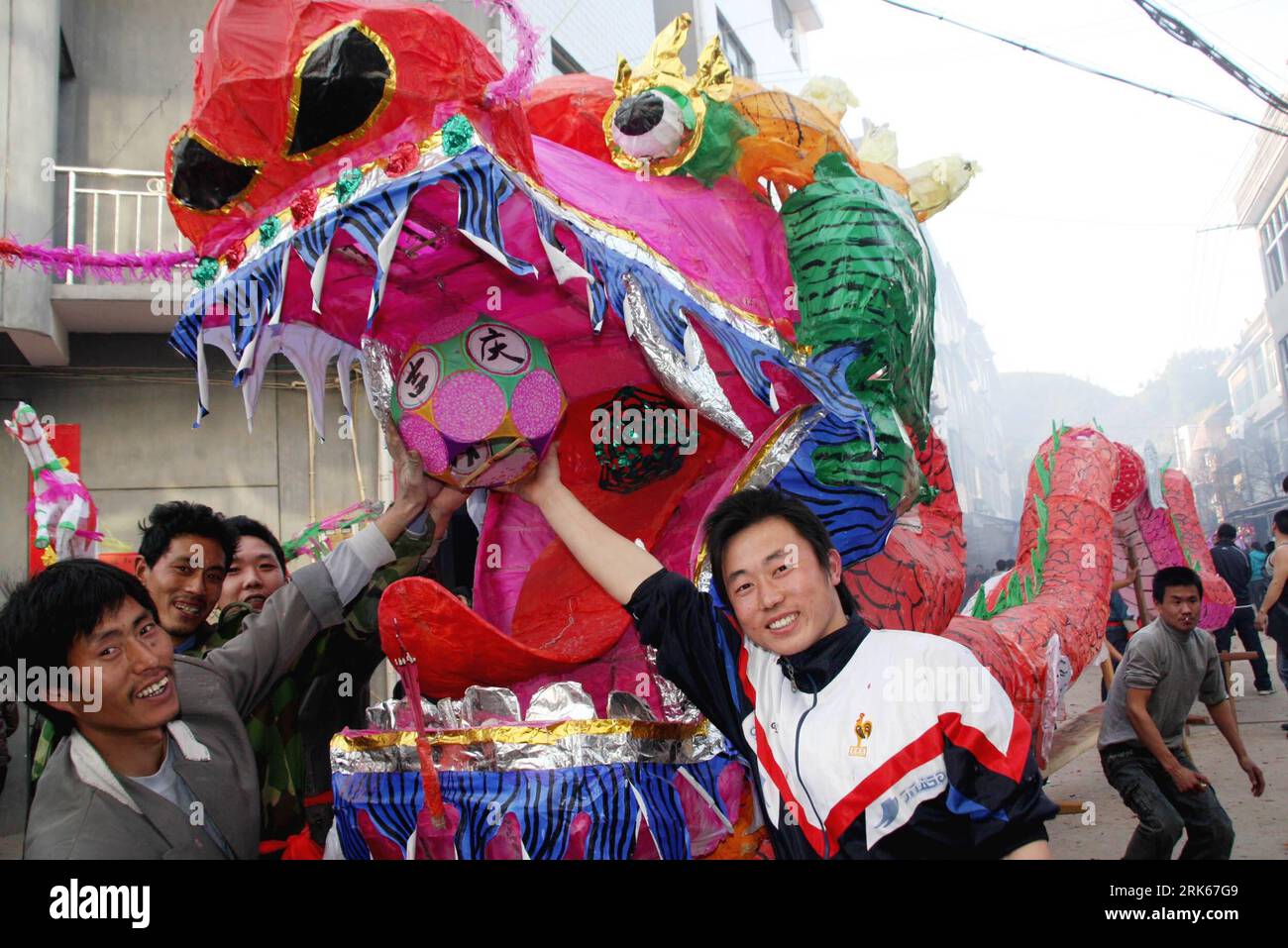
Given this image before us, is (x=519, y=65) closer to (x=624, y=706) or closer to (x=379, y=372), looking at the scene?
(x=379, y=372)

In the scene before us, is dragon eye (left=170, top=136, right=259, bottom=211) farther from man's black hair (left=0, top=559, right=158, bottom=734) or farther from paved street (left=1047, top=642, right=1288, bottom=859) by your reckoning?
paved street (left=1047, top=642, right=1288, bottom=859)

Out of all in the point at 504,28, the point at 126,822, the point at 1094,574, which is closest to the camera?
the point at 126,822

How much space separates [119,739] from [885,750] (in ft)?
3.90

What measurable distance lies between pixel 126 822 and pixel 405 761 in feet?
1.38

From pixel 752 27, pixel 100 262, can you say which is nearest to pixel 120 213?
pixel 100 262

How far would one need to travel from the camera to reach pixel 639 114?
2.08 metres

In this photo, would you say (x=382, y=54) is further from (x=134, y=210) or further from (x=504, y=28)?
(x=134, y=210)

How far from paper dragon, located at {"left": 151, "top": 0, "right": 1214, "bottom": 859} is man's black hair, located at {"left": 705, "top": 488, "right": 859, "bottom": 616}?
0.23 metres

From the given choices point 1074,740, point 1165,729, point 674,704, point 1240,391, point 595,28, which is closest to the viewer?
point 674,704

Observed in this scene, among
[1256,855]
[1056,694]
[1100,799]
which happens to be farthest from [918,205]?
[1100,799]

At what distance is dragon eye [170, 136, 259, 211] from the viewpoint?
1575mm

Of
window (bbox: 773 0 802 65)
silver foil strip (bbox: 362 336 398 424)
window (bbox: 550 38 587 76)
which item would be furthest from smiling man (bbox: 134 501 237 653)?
window (bbox: 773 0 802 65)

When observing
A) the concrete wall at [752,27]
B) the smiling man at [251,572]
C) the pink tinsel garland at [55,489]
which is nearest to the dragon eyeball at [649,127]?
the smiling man at [251,572]

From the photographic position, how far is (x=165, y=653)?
1.74 meters
